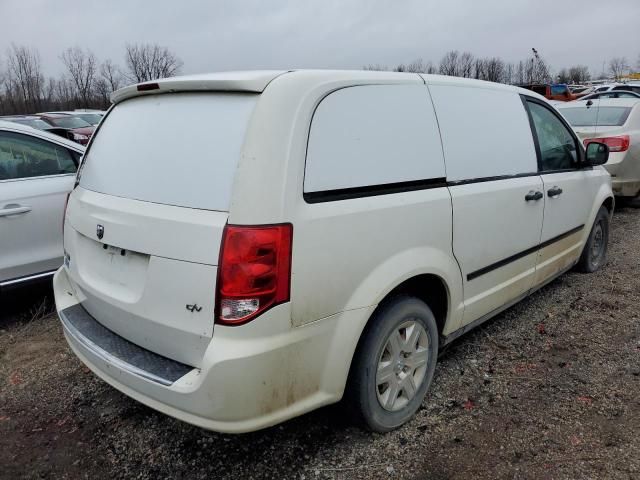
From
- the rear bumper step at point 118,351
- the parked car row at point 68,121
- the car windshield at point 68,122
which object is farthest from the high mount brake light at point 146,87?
the car windshield at point 68,122

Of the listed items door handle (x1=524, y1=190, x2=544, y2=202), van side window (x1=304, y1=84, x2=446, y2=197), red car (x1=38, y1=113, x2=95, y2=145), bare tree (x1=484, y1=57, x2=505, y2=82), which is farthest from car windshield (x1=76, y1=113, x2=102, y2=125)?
bare tree (x1=484, y1=57, x2=505, y2=82)

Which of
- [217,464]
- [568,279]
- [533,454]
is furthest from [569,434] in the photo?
[568,279]

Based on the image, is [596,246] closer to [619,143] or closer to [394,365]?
[619,143]

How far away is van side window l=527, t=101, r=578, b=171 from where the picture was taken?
12.3ft

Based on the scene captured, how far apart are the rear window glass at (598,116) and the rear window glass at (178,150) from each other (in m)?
→ 7.11

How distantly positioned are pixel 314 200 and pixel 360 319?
0.58 meters

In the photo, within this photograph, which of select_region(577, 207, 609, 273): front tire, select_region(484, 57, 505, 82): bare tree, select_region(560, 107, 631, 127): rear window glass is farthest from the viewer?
select_region(484, 57, 505, 82): bare tree

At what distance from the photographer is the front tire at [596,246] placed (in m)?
4.78

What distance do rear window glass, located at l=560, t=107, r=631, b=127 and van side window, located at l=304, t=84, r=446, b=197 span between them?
20.1 feet

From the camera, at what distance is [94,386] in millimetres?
3186

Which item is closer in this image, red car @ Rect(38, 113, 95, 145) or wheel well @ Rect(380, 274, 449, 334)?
wheel well @ Rect(380, 274, 449, 334)

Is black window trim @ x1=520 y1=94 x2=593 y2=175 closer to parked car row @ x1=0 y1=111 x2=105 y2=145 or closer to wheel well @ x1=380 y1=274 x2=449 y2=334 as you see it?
wheel well @ x1=380 y1=274 x2=449 y2=334

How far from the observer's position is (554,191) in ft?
12.1

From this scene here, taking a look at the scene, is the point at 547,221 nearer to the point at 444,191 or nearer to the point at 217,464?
the point at 444,191
